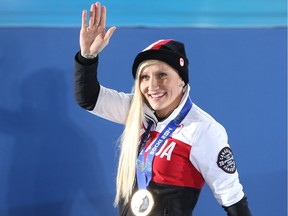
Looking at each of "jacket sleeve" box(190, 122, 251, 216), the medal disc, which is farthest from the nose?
the medal disc

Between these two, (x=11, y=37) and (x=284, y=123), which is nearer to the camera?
(x=11, y=37)

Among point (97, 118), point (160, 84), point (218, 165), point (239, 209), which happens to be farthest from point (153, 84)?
point (97, 118)

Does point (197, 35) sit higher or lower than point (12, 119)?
higher

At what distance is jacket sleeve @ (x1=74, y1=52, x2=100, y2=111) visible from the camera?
1331mm

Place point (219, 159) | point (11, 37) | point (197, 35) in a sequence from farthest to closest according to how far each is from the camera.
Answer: point (197, 35) → point (11, 37) → point (219, 159)

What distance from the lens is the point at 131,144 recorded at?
4.41 feet

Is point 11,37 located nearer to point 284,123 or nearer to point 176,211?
point 176,211

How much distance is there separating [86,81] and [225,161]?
1.48 ft

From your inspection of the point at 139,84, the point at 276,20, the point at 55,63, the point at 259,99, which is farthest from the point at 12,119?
the point at 276,20

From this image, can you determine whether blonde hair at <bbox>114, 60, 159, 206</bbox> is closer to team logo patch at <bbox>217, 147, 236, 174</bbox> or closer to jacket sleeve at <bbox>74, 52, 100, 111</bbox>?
jacket sleeve at <bbox>74, 52, 100, 111</bbox>

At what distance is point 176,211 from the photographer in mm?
1270

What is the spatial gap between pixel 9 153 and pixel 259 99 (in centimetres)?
111

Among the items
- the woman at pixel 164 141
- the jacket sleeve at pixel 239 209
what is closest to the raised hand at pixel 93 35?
the woman at pixel 164 141

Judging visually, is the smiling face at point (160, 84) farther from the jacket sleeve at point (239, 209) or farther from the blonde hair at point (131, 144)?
the jacket sleeve at point (239, 209)
